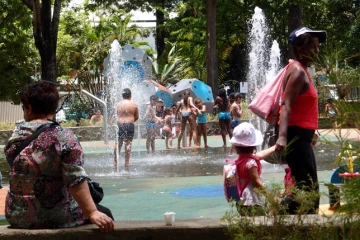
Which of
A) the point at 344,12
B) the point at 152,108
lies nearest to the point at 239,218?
the point at 152,108

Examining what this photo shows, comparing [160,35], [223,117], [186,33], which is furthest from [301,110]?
[160,35]

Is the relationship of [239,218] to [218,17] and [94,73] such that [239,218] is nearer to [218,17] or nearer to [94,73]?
[218,17]

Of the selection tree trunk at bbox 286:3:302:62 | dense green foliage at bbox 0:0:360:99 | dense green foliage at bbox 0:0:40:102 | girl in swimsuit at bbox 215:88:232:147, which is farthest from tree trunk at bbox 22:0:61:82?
tree trunk at bbox 286:3:302:62

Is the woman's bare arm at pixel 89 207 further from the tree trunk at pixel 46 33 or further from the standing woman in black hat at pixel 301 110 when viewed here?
the tree trunk at pixel 46 33

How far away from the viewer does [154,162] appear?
57.7 ft

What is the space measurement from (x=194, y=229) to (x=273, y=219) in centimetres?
75

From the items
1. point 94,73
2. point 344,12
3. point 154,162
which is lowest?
point 154,162

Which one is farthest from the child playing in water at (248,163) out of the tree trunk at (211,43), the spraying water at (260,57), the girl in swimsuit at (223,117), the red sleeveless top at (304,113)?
the tree trunk at (211,43)

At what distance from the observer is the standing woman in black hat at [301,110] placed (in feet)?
18.9

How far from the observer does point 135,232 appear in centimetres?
491

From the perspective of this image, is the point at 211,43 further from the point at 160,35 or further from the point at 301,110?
the point at 301,110

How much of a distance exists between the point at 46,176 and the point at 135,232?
25.3 inches

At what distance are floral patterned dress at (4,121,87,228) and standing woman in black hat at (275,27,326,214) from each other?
1687mm

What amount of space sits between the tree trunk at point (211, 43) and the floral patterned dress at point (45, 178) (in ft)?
92.4
